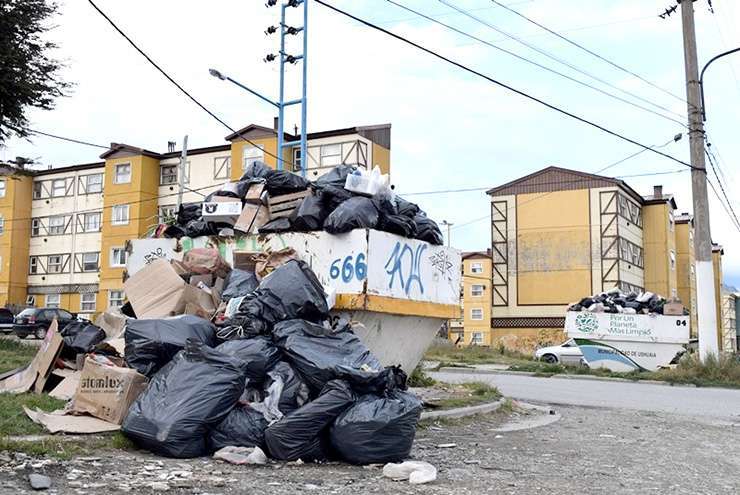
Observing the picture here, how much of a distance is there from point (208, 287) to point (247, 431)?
7.44 feet

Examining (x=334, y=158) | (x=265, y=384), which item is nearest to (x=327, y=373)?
(x=265, y=384)

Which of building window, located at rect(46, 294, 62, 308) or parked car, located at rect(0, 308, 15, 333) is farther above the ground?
building window, located at rect(46, 294, 62, 308)

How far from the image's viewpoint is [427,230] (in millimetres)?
7645

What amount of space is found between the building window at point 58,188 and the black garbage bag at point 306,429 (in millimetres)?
44611

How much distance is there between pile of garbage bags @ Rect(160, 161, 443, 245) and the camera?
6832 millimetres

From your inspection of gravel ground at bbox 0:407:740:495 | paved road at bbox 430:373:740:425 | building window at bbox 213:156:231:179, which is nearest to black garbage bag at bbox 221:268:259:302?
gravel ground at bbox 0:407:740:495

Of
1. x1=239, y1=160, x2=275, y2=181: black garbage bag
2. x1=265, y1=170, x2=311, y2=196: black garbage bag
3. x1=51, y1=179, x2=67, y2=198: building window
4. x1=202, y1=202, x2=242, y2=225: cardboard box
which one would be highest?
x1=51, y1=179, x2=67, y2=198: building window

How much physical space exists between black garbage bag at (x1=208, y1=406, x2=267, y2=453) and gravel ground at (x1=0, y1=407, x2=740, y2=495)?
0.20m

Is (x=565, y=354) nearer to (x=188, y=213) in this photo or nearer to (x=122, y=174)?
(x=188, y=213)

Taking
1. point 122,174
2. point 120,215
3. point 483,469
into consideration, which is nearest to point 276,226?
A: point 483,469

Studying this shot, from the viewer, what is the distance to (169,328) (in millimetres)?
5613

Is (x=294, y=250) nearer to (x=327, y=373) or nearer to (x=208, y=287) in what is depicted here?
(x=208, y=287)

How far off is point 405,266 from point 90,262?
40981 millimetres

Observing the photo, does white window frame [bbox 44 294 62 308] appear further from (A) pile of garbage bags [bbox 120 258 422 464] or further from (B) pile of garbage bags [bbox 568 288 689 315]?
(A) pile of garbage bags [bbox 120 258 422 464]
